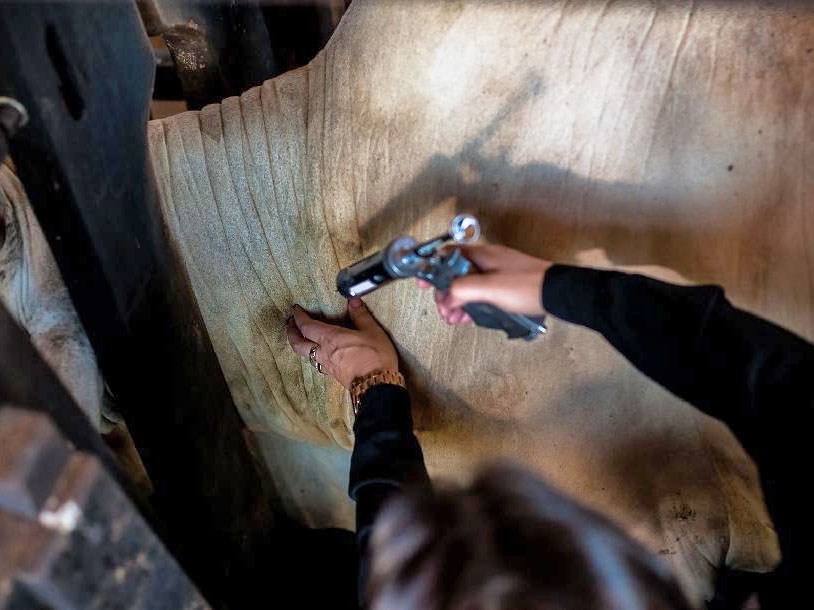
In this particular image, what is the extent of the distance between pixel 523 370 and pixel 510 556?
48cm

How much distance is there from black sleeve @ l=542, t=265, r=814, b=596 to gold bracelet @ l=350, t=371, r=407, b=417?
33 cm

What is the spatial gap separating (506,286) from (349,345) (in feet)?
1.23

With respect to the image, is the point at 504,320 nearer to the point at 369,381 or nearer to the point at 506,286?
the point at 506,286

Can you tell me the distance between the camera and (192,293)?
1181 mm

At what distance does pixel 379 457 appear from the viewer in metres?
0.92

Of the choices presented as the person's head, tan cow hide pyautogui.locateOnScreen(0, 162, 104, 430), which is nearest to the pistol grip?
the person's head

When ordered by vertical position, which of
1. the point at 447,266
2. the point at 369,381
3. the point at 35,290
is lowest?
the point at 369,381

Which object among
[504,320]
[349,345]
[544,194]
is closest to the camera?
[504,320]

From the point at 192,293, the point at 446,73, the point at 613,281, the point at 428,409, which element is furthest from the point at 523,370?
the point at 192,293

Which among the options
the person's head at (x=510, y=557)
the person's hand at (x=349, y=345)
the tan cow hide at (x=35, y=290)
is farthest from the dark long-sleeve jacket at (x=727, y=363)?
the tan cow hide at (x=35, y=290)

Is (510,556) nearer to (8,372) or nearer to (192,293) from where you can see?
(8,372)

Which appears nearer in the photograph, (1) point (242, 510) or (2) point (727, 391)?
(2) point (727, 391)

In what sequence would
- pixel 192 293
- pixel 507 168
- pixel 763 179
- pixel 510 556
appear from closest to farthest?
pixel 510 556, pixel 763 179, pixel 507 168, pixel 192 293

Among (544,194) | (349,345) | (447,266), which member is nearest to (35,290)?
(349,345)
